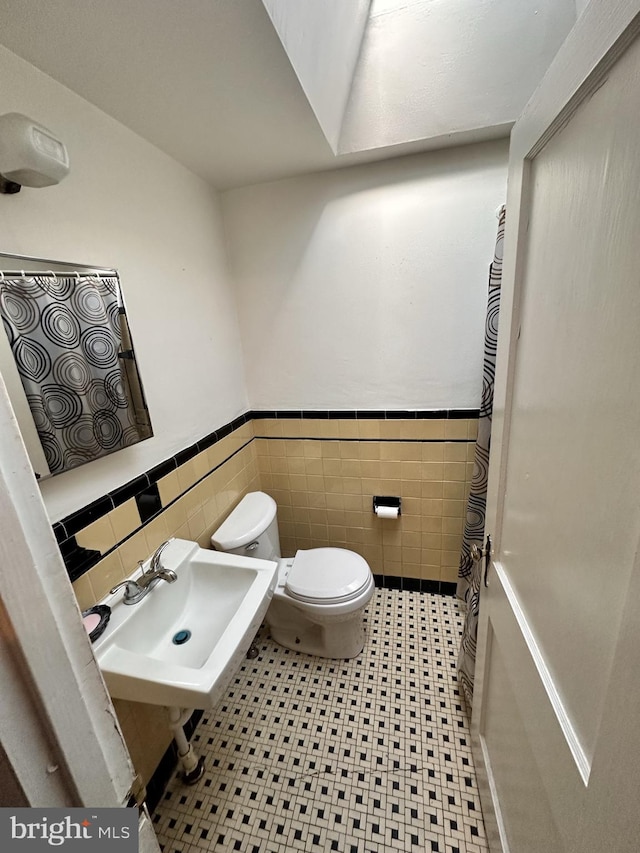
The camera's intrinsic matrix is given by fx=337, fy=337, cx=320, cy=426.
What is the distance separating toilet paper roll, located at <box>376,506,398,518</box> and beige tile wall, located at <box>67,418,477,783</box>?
8cm

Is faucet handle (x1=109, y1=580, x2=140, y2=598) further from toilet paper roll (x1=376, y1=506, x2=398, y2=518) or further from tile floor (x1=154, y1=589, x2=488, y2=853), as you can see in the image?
toilet paper roll (x1=376, y1=506, x2=398, y2=518)

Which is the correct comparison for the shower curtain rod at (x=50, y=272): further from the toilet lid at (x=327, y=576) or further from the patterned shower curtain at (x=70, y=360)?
the toilet lid at (x=327, y=576)

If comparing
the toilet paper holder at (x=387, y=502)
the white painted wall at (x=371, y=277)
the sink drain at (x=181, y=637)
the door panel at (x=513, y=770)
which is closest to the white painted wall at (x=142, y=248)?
the white painted wall at (x=371, y=277)

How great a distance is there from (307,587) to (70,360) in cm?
124

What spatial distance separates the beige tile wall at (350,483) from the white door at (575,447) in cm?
93

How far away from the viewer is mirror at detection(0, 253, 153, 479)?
0.79m

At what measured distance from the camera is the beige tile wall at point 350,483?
62.6 inches

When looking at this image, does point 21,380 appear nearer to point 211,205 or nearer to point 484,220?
point 211,205

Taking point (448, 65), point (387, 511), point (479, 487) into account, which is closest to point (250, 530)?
point (387, 511)

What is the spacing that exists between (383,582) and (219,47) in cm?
229

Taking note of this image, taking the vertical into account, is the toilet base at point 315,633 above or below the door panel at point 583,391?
below

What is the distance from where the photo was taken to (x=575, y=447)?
0.52 meters

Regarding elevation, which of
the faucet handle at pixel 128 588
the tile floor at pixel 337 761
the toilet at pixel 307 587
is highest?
the faucet handle at pixel 128 588

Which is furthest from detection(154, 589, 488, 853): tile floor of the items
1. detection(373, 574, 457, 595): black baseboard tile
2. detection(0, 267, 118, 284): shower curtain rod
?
detection(0, 267, 118, 284): shower curtain rod
